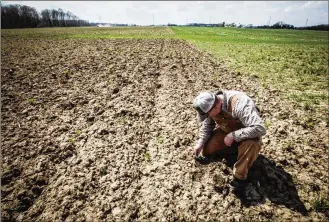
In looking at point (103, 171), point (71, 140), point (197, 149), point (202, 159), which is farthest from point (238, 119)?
point (71, 140)

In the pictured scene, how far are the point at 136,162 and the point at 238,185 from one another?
5.86 ft

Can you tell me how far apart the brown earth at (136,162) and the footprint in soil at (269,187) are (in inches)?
0.6

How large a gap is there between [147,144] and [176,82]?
4527mm

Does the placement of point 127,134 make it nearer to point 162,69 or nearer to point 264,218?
point 264,218

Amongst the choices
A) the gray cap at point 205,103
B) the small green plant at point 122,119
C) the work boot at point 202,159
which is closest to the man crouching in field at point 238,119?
the gray cap at point 205,103

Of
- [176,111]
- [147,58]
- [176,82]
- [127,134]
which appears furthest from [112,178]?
[147,58]

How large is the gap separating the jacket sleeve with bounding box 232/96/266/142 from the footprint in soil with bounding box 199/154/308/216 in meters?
0.92

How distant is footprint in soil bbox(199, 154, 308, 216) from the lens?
3311 mm

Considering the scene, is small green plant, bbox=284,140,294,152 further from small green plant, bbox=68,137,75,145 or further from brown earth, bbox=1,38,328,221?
small green plant, bbox=68,137,75,145

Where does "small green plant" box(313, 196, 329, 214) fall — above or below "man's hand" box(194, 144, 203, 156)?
below

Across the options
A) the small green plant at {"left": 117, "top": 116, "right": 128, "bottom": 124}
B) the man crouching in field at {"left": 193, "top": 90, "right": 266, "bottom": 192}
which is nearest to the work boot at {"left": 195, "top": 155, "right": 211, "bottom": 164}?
the man crouching in field at {"left": 193, "top": 90, "right": 266, "bottom": 192}

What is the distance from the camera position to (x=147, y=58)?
536 inches

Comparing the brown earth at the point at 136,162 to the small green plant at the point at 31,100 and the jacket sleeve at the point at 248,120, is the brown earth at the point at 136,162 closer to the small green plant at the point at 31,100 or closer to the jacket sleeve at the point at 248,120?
the small green plant at the point at 31,100

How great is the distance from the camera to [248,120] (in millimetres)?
3119
